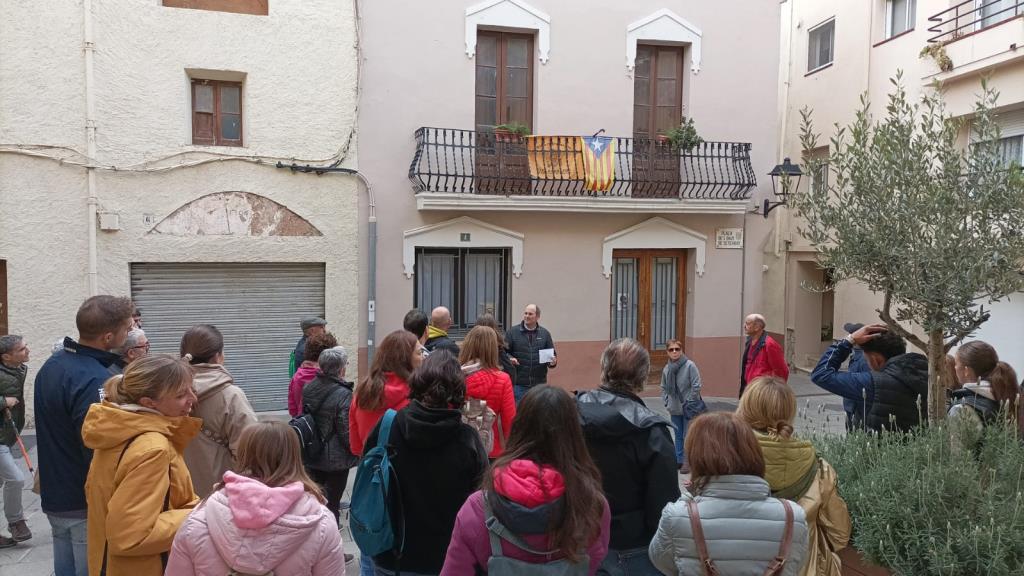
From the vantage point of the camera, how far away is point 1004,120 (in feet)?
34.0

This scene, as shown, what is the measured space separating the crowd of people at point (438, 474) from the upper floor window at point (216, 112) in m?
6.39

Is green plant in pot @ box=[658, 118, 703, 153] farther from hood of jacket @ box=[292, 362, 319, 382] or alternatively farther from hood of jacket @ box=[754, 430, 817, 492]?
hood of jacket @ box=[754, 430, 817, 492]

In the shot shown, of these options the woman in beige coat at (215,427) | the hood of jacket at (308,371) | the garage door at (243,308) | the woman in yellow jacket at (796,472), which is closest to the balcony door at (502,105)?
the garage door at (243,308)

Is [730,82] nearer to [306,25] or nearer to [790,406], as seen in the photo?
[306,25]

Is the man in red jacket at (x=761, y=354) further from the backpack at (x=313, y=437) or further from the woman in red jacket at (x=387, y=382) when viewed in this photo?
the backpack at (x=313, y=437)

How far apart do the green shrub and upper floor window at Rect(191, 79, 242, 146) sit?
884 centimetres

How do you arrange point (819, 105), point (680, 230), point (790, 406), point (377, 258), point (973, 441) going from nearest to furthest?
1. point (790, 406)
2. point (973, 441)
3. point (377, 258)
4. point (680, 230)
5. point (819, 105)

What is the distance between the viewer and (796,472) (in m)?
3.24

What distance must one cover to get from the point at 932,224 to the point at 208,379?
13.9 ft

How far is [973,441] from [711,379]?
8032 millimetres

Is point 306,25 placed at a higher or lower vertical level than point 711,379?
higher

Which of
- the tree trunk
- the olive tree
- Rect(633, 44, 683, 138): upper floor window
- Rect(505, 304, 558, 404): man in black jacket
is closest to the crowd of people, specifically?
the tree trunk

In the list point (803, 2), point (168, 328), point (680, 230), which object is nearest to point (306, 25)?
A: point (168, 328)

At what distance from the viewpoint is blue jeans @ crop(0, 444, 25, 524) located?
549cm
